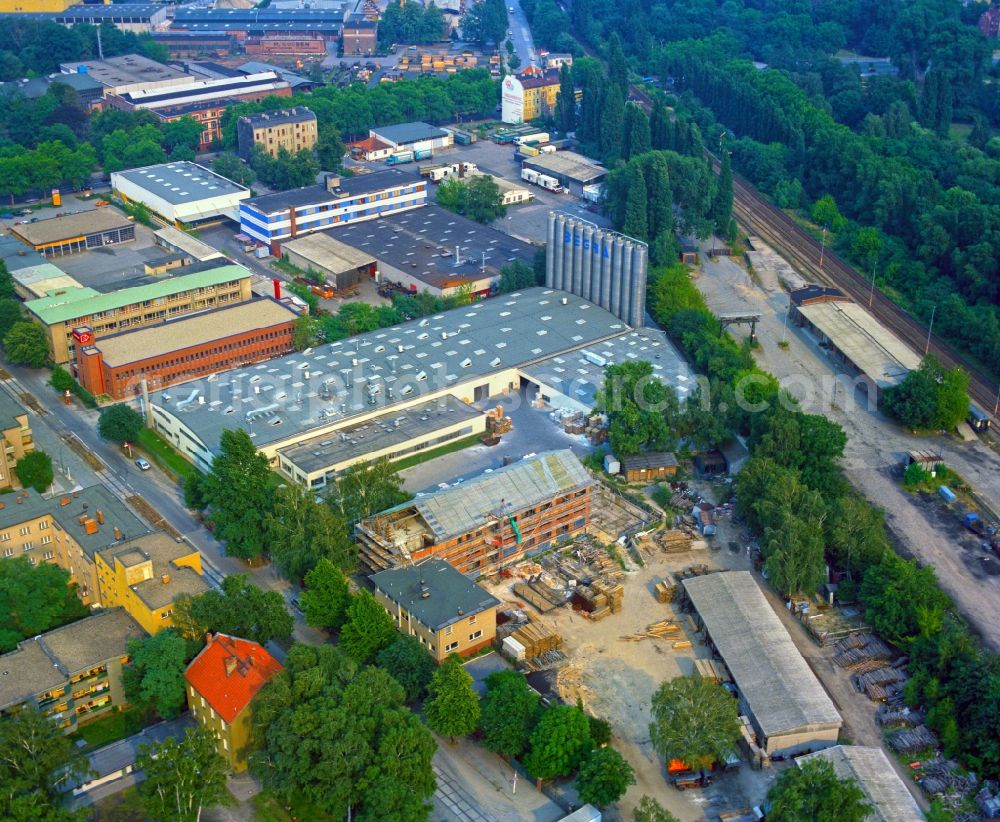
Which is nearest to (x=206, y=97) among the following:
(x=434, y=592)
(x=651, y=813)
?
(x=434, y=592)

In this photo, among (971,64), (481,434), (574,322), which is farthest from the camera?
(971,64)

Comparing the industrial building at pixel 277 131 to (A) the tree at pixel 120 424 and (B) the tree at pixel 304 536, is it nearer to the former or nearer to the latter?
(A) the tree at pixel 120 424

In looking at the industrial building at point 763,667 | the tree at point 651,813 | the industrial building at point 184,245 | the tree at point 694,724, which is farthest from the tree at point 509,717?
the industrial building at point 184,245

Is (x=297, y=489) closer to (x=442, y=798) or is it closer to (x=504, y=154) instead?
(x=442, y=798)

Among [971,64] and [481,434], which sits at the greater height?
[971,64]

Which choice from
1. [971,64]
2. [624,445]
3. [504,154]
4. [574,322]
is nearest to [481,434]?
[624,445]

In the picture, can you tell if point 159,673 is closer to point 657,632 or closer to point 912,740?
point 657,632
